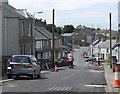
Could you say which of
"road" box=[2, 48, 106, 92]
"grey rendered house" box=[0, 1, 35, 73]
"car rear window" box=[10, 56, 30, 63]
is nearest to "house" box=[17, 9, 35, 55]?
"grey rendered house" box=[0, 1, 35, 73]

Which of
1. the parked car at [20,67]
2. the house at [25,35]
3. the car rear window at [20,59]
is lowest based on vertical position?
the parked car at [20,67]

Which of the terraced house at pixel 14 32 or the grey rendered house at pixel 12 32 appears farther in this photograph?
the grey rendered house at pixel 12 32

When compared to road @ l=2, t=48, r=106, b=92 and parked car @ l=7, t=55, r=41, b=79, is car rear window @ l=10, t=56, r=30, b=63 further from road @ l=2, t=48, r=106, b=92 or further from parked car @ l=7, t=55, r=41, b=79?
road @ l=2, t=48, r=106, b=92

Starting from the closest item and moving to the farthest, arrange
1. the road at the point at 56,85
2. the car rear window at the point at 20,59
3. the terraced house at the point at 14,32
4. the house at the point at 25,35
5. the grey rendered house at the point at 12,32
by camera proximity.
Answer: the road at the point at 56,85
the car rear window at the point at 20,59
the terraced house at the point at 14,32
the grey rendered house at the point at 12,32
the house at the point at 25,35

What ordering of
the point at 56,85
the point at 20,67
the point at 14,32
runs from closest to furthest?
the point at 56,85 < the point at 20,67 < the point at 14,32

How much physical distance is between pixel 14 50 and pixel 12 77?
25032 mm

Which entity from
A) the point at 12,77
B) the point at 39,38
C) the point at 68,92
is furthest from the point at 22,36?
the point at 68,92

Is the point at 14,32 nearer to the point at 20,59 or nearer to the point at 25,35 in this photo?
the point at 25,35

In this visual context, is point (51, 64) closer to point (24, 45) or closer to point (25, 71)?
point (24, 45)

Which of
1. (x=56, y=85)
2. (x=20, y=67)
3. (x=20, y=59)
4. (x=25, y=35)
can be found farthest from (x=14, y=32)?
(x=56, y=85)

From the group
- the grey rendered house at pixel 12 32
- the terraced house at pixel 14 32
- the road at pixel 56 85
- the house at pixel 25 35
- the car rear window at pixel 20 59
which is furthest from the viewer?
the house at pixel 25 35

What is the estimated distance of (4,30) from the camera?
50.1 metres

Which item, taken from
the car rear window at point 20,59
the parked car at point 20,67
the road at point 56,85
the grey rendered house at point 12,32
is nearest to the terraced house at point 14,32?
the grey rendered house at point 12,32

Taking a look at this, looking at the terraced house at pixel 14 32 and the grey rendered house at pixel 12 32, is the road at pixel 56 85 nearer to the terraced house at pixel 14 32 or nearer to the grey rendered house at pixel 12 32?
the terraced house at pixel 14 32
